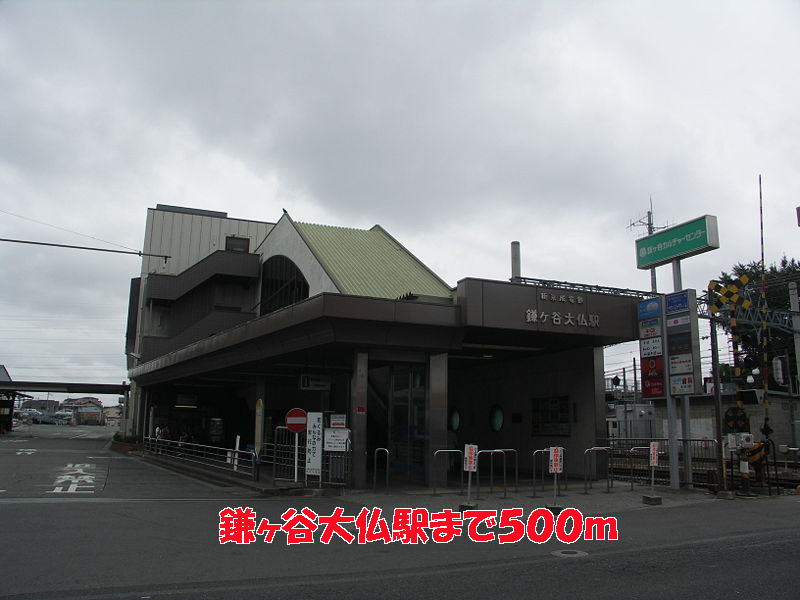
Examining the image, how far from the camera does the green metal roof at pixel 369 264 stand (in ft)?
65.0

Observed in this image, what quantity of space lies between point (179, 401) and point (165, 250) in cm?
1151

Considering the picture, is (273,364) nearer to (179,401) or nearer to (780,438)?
(179,401)

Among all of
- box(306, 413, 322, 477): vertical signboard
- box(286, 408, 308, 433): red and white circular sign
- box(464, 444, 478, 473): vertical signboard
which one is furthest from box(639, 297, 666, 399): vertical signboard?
box(286, 408, 308, 433): red and white circular sign

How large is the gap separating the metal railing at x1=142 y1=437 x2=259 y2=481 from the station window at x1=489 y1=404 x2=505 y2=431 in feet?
29.9

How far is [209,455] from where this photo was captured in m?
25.0

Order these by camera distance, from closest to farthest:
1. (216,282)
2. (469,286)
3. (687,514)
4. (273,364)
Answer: (687,514) → (469,286) → (273,364) → (216,282)

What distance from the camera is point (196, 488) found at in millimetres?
17750

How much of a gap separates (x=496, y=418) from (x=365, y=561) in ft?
56.4

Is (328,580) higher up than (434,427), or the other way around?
(434,427)

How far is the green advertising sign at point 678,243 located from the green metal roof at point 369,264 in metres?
6.18

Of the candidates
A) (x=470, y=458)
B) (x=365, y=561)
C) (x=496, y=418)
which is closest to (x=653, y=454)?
(x=470, y=458)

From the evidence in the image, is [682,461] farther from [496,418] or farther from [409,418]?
[409,418]

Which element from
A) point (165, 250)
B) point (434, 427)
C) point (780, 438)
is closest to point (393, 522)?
point (434, 427)
